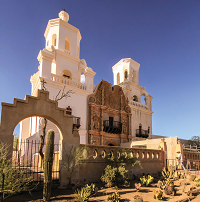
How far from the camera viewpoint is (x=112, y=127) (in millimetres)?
23891

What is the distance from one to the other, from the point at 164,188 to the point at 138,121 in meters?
19.0

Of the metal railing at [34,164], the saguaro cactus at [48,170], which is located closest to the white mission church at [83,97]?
the metal railing at [34,164]

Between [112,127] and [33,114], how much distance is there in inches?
636

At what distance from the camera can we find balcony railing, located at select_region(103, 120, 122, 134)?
23.7 m

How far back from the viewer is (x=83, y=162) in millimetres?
9867

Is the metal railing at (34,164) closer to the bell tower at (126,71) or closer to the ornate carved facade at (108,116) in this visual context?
the ornate carved facade at (108,116)

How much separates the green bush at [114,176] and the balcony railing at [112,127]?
44.7 feet

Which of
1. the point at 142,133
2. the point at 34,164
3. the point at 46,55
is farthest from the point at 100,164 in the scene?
the point at 142,133

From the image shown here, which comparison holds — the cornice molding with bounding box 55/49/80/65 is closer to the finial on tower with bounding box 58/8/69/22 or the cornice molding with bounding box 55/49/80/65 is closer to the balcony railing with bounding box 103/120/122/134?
the finial on tower with bounding box 58/8/69/22

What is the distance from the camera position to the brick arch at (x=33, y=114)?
316 inches

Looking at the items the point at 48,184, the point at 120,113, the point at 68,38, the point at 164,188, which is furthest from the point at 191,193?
the point at 68,38

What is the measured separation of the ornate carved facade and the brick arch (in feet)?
40.0

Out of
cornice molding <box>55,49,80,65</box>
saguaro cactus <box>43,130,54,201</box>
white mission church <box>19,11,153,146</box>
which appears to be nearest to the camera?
saguaro cactus <box>43,130,54,201</box>

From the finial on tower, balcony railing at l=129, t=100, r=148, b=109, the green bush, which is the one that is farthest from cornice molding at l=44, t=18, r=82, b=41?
the green bush
